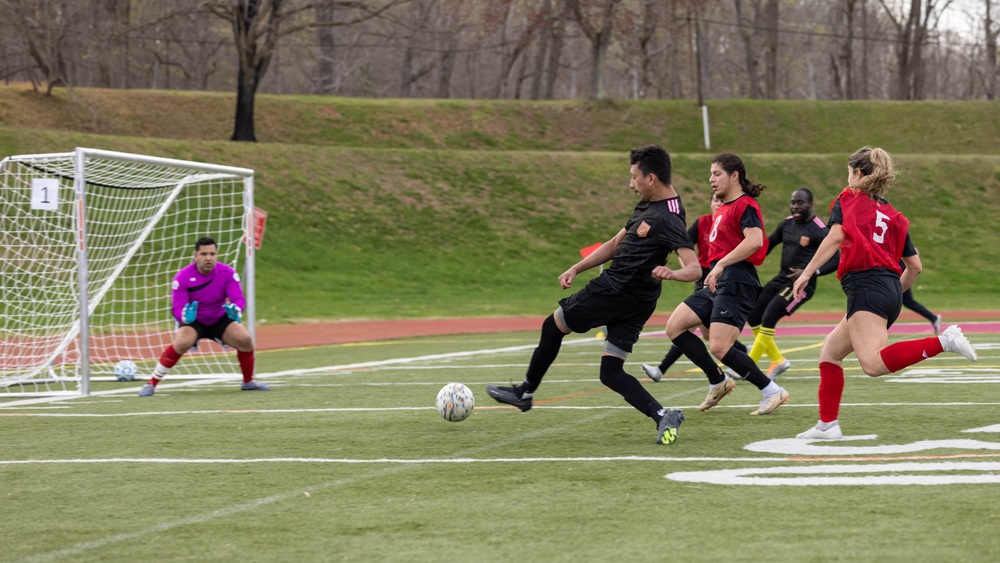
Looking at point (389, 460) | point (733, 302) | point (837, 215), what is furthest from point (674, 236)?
point (389, 460)

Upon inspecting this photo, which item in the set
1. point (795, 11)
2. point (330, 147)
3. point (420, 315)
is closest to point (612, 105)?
point (330, 147)

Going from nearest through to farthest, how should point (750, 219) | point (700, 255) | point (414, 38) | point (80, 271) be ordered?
point (750, 219), point (700, 255), point (80, 271), point (414, 38)

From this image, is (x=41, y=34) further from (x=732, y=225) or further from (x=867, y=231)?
(x=867, y=231)

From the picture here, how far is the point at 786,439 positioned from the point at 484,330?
15996 millimetres

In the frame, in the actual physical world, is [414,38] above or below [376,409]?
above

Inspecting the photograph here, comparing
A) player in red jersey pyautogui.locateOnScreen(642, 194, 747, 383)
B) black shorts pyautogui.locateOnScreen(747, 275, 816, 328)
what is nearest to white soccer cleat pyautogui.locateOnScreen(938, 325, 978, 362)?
black shorts pyautogui.locateOnScreen(747, 275, 816, 328)

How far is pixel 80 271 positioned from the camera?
1288cm

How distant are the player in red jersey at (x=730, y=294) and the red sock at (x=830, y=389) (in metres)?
1.27

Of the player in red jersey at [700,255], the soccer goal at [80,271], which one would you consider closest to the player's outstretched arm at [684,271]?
the player in red jersey at [700,255]

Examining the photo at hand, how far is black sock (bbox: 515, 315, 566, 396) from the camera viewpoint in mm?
8688

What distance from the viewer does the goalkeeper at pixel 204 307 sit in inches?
501

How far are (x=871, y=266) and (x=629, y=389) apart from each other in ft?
5.85

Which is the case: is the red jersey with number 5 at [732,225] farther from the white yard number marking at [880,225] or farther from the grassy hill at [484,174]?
the grassy hill at [484,174]

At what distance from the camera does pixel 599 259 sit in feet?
29.0
